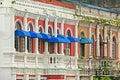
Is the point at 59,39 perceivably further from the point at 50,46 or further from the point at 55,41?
the point at 50,46

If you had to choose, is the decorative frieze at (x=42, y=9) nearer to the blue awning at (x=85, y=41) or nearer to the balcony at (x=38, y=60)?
the blue awning at (x=85, y=41)

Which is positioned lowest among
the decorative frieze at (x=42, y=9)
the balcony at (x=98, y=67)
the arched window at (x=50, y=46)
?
the balcony at (x=98, y=67)

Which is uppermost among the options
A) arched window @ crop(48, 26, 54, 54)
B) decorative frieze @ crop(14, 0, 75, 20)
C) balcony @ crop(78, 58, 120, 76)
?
decorative frieze @ crop(14, 0, 75, 20)

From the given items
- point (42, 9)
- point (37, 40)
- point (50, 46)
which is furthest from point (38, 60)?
point (42, 9)

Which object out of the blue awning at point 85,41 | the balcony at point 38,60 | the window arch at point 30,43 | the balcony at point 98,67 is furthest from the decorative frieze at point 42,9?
the balcony at point 98,67

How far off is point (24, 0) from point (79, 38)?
1015cm

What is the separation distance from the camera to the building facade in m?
45.8

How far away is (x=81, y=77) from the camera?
5669 centimetres

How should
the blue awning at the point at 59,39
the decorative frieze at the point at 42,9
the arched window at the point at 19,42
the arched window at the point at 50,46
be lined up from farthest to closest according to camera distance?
the arched window at the point at 50,46
the blue awning at the point at 59,39
the decorative frieze at the point at 42,9
the arched window at the point at 19,42

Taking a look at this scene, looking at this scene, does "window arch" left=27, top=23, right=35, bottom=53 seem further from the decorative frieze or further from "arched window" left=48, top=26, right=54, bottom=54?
"arched window" left=48, top=26, right=54, bottom=54

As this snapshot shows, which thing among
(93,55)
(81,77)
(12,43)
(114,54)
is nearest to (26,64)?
(12,43)

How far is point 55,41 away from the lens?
51500mm

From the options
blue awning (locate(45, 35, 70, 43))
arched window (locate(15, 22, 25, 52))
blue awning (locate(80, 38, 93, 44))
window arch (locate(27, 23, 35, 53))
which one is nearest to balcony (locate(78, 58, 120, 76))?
blue awning (locate(80, 38, 93, 44))

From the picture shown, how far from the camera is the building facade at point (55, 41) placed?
4584cm
